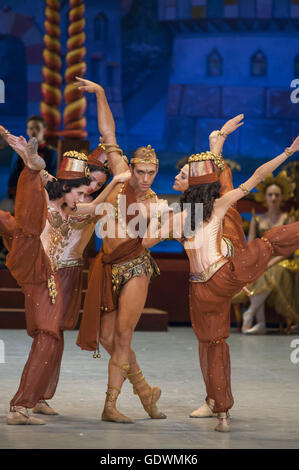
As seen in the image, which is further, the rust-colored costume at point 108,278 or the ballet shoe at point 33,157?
the rust-colored costume at point 108,278

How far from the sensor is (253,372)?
6316mm

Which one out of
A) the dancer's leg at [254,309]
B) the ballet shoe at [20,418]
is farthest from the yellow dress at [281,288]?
the ballet shoe at [20,418]

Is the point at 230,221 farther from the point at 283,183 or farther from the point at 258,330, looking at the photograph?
the point at 283,183

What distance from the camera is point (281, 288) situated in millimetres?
8727

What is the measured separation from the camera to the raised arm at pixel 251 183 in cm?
452

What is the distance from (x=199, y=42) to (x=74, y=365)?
614 centimetres

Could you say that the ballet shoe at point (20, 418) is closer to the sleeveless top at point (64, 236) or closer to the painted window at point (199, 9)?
the sleeveless top at point (64, 236)

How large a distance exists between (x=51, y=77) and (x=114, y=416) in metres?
6.11

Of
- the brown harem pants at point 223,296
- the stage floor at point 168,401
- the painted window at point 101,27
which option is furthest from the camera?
the painted window at point 101,27

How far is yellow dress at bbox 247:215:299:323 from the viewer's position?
867 centimetres

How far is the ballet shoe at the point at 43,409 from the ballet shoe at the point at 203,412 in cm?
71

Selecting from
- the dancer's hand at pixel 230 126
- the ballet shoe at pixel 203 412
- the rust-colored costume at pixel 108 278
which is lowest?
the ballet shoe at pixel 203 412

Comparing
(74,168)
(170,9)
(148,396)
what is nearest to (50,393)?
(148,396)
